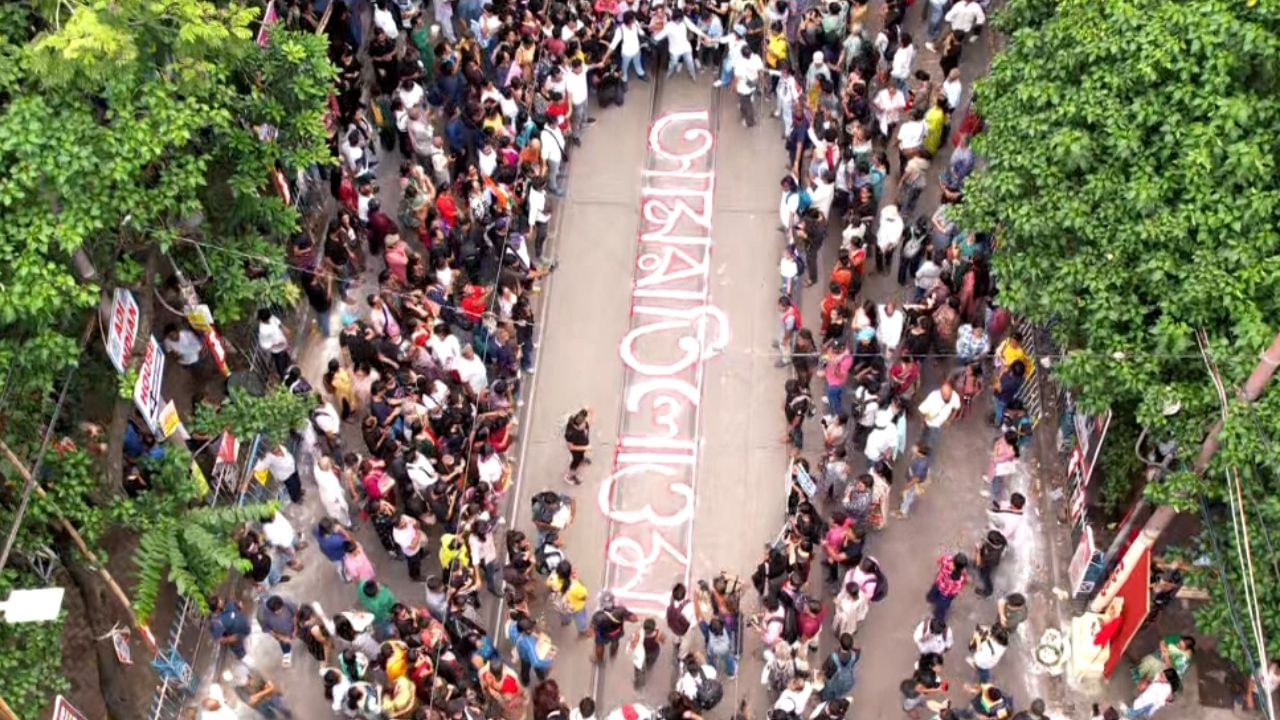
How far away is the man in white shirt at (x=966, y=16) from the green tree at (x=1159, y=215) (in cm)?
627

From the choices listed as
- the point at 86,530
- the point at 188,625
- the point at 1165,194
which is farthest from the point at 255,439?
the point at 1165,194

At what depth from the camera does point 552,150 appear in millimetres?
18703

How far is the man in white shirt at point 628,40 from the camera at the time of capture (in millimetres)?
20141

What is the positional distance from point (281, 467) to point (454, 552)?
8.62ft

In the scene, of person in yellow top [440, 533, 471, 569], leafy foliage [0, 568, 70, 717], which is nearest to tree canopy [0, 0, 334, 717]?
leafy foliage [0, 568, 70, 717]

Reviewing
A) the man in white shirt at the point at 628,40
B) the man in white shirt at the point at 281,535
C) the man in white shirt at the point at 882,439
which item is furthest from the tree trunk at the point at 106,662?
the man in white shirt at the point at 628,40

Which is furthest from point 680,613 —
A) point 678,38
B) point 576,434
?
point 678,38

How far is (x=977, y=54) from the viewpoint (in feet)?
70.7

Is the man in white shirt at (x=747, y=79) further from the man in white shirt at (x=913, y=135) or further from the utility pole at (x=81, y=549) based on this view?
the utility pole at (x=81, y=549)

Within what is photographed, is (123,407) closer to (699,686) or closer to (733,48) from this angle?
(699,686)

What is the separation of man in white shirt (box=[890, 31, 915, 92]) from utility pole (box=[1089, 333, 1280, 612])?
819 cm

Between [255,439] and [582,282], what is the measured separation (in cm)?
526

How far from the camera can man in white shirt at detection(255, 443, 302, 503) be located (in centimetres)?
1512

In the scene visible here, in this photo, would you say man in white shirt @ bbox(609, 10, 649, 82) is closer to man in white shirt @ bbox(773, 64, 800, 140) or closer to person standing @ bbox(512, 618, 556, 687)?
man in white shirt @ bbox(773, 64, 800, 140)
